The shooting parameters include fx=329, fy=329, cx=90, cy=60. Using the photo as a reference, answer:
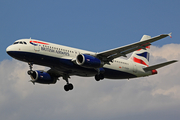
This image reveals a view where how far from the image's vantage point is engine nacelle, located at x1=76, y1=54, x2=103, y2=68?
45.6 metres

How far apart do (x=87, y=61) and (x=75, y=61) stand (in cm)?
Result: 176

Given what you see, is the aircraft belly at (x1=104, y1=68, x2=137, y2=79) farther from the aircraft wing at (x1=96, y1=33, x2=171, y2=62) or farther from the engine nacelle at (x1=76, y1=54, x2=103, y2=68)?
the engine nacelle at (x1=76, y1=54, x2=103, y2=68)

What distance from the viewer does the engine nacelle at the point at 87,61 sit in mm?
45625

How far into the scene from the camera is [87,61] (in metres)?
45.7

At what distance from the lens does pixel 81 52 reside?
4822 centimetres

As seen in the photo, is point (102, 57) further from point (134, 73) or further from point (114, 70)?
point (134, 73)

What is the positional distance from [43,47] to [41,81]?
10.5m

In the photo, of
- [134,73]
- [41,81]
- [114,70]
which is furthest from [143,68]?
[41,81]

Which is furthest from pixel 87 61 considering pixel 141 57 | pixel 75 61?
pixel 141 57

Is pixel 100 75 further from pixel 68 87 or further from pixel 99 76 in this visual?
pixel 68 87

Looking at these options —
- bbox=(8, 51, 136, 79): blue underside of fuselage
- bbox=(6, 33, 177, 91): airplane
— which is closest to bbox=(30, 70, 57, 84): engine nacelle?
bbox=(6, 33, 177, 91): airplane

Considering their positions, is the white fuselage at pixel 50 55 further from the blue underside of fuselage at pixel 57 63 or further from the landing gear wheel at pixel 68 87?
the landing gear wheel at pixel 68 87

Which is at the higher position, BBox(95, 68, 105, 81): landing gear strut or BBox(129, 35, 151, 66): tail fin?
BBox(129, 35, 151, 66): tail fin

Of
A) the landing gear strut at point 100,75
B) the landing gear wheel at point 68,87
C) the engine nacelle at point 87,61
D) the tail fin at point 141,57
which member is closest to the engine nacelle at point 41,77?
the landing gear wheel at point 68,87
